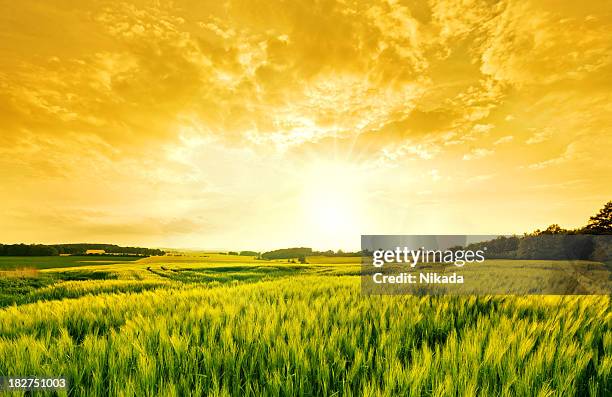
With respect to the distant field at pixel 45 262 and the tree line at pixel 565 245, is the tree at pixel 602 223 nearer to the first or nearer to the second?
the tree line at pixel 565 245

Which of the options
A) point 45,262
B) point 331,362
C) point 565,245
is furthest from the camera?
point 45,262

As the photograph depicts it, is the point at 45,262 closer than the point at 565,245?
No

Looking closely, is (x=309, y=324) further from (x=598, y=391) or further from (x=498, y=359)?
(x=598, y=391)

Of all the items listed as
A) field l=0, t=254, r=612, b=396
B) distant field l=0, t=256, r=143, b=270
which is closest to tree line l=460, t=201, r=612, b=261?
field l=0, t=254, r=612, b=396

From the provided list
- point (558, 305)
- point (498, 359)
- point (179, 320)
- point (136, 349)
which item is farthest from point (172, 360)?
point (558, 305)

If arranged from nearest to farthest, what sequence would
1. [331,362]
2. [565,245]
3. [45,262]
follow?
[331,362]
[565,245]
[45,262]

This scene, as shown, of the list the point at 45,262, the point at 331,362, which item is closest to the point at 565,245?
the point at 331,362

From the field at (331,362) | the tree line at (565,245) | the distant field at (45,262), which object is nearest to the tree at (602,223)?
the tree line at (565,245)

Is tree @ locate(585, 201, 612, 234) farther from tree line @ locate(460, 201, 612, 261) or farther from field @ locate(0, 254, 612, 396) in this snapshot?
field @ locate(0, 254, 612, 396)

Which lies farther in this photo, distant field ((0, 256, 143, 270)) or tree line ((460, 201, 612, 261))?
distant field ((0, 256, 143, 270))

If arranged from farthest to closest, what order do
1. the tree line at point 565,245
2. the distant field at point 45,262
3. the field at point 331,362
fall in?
1. the distant field at point 45,262
2. the tree line at point 565,245
3. the field at point 331,362

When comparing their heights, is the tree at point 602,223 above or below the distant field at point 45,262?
above

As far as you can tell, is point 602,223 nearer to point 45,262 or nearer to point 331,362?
point 331,362

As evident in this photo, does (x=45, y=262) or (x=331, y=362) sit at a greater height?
(x=331, y=362)
